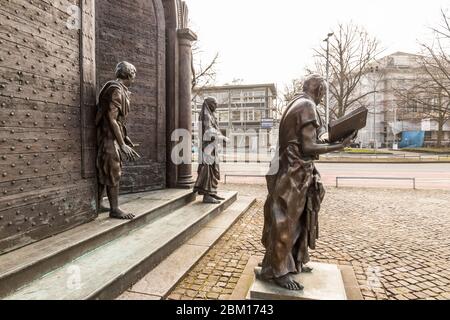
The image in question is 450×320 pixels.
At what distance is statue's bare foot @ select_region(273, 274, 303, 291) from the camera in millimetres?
3195

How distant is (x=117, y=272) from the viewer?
3332 mm

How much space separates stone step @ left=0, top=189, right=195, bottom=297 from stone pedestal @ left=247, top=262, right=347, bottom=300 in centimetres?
215

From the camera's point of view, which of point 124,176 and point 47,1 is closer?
point 47,1

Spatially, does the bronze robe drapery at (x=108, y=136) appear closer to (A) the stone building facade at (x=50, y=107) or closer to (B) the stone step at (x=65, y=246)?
(A) the stone building facade at (x=50, y=107)

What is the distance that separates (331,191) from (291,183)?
9006 millimetres

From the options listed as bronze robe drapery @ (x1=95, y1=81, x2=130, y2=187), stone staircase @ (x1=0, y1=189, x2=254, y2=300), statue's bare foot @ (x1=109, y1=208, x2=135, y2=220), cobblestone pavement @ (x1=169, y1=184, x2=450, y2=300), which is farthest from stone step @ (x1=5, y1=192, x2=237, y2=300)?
bronze robe drapery @ (x1=95, y1=81, x2=130, y2=187)

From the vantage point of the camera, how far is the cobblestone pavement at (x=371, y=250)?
3705 mm

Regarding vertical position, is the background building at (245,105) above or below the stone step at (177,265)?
above

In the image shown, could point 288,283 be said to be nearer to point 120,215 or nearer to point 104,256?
point 104,256

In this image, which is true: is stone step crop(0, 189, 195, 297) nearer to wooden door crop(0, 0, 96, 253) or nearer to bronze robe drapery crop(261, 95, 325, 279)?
wooden door crop(0, 0, 96, 253)

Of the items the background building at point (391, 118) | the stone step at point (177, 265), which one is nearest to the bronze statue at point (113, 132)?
the stone step at point (177, 265)

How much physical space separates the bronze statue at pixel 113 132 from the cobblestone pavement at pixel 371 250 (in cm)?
180
